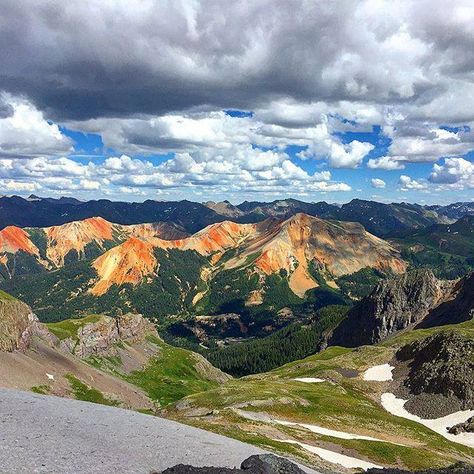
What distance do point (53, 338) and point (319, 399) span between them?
427 ft

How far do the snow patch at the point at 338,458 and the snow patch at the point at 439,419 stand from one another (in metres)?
50.0

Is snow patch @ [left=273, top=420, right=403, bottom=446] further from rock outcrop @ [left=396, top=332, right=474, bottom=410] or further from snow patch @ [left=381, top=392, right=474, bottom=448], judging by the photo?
rock outcrop @ [left=396, top=332, right=474, bottom=410]

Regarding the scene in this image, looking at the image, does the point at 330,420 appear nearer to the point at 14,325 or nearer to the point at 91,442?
the point at 91,442

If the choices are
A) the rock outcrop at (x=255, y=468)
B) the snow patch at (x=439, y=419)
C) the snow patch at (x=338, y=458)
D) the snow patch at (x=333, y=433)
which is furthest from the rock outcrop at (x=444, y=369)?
the rock outcrop at (x=255, y=468)

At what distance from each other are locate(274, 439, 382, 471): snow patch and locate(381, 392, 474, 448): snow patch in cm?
5001

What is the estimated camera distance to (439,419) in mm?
108000

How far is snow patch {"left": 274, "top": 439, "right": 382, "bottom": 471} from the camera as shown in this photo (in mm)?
53094

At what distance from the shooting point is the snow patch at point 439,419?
9562cm

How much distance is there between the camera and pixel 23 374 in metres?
128

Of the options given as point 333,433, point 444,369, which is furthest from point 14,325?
point 444,369

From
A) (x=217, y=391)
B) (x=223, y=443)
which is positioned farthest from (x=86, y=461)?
(x=217, y=391)

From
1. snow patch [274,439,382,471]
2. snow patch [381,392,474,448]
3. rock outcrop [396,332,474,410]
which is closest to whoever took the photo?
snow patch [274,439,382,471]

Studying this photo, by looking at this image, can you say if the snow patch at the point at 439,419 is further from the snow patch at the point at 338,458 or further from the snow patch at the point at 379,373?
the snow patch at the point at 338,458

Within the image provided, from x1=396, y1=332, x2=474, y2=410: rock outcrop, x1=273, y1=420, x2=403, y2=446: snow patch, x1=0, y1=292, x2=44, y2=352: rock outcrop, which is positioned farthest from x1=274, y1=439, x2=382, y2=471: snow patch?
x1=0, y1=292, x2=44, y2=352: rock outcrop
